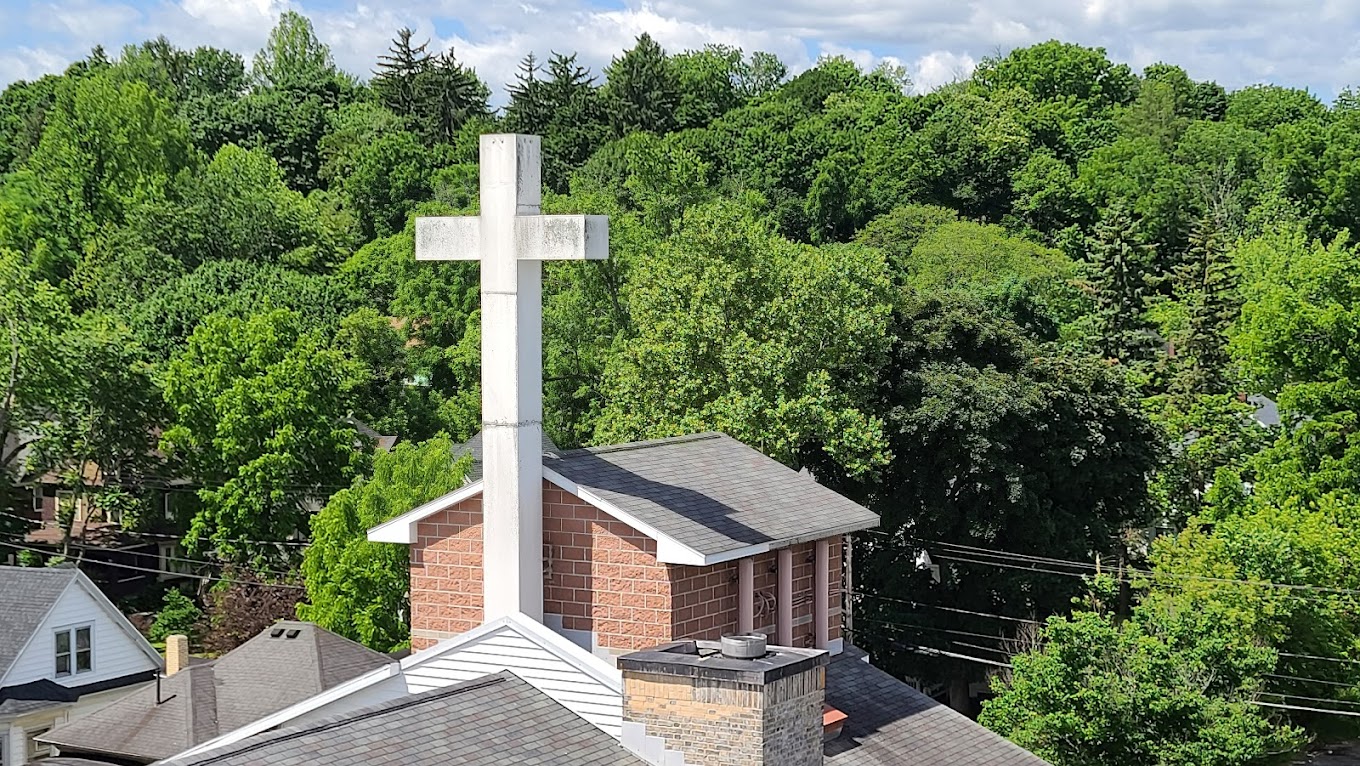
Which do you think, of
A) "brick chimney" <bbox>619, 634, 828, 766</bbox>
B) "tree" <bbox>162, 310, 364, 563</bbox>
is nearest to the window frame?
"tree" <bbox>162, 310, 364, 563</bbox>

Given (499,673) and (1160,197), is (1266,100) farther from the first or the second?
(499,673)

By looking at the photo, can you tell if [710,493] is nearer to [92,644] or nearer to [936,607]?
[92,644]

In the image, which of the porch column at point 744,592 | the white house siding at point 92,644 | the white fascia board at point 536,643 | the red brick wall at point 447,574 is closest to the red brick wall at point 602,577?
the red brick wall at point 447,574

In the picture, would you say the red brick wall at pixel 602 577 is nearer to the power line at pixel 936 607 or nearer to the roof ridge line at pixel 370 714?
the roof ridge line at pixel 370 714

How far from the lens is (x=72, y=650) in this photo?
123 feet

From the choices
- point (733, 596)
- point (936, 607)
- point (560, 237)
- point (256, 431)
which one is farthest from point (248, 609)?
point (560, 237)

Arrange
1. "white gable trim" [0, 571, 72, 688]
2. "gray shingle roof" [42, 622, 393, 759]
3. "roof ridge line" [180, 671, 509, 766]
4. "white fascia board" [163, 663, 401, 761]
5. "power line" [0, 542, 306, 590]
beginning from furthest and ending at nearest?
"power line" [0, 542, 306, 590] < "white gable trim" [0, 571, 72, 688] < "gray shingle roof" [42, 622, 393, 759] < "white fascia board" [163, 663, 401, 761] < "roof ridge line" [180, 671, 509, 766]

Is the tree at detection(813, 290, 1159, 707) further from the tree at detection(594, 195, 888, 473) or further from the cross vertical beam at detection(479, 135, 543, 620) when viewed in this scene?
the cross vertical beam at detection(479, 135, 543, 620)

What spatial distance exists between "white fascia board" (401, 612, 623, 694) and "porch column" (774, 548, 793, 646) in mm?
3622

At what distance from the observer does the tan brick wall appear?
50.1ft

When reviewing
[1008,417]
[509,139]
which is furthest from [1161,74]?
[509,139]

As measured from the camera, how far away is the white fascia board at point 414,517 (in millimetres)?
19000

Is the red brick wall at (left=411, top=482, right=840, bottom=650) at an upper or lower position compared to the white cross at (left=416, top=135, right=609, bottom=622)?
lower

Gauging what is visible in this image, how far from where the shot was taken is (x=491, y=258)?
1859cm
